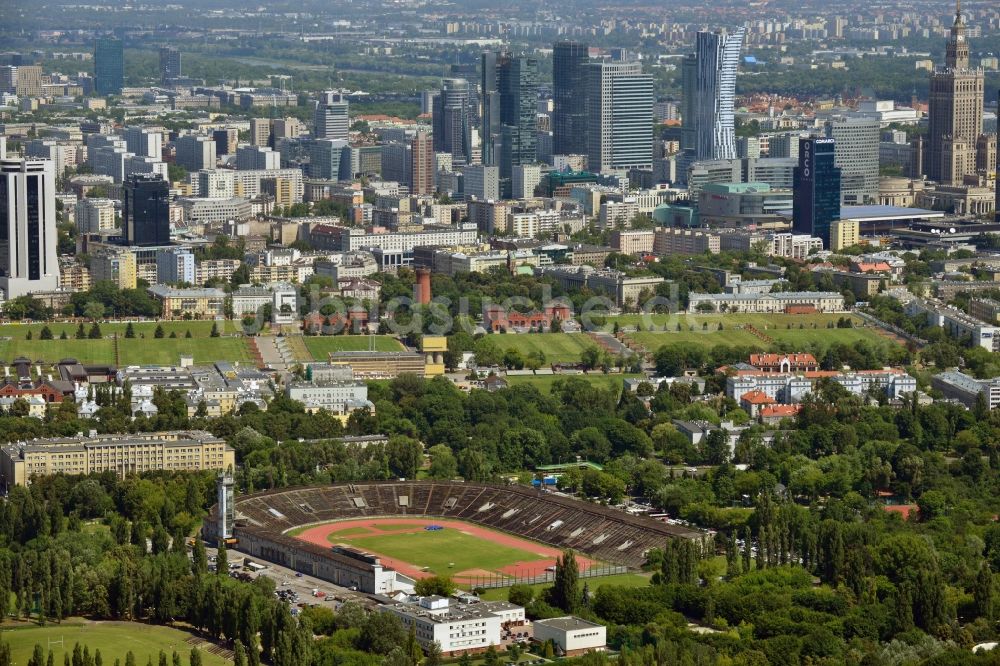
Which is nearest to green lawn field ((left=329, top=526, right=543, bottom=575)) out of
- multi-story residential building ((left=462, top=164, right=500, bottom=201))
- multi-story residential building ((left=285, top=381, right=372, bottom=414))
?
multi-story residential building ((left=285, top=381, right=372, bottom=414))

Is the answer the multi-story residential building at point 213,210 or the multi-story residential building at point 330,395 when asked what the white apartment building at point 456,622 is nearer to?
the multi-story residential building at point 330,395

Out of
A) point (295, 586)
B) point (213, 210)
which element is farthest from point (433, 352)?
point (213, 210)

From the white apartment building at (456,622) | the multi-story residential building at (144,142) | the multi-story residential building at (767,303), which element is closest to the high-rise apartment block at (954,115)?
the multi-story residential building at (767,303)

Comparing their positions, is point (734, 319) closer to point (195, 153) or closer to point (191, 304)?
point (191, 304)

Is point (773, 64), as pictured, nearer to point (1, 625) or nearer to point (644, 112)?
point (644, 112)

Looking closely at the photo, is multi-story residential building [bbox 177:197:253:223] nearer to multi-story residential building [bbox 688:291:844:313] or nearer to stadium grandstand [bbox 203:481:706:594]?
multi-story residential building [bbox 688:291:844:313]
